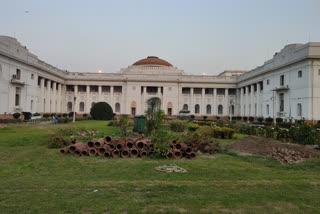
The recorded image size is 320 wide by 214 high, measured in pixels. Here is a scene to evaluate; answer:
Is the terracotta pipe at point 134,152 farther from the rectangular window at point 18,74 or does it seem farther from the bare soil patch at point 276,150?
the rectangular window at point 18,74

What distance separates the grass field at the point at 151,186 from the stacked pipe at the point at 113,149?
51 centimetres

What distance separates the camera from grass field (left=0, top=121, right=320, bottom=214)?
3.84m


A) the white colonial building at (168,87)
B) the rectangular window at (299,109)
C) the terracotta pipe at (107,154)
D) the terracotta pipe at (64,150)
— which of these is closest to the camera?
the terracotta pipe at (107,154)

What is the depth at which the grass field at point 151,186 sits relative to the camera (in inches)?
151

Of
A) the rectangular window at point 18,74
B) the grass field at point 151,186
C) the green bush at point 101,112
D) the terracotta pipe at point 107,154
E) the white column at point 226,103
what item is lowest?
the grass field at point 151,186

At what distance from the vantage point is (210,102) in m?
49.8

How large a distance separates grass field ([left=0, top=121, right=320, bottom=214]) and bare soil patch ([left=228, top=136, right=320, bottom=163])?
55cm

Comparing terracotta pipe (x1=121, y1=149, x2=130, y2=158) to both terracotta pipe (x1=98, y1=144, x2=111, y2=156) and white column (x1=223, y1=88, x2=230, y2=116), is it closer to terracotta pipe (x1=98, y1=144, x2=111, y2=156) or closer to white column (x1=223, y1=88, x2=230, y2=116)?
terracotta pipe (x1=98, y1=144, x2=111, y2=156)

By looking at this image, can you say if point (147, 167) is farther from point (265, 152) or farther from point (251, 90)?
point (251, 90)

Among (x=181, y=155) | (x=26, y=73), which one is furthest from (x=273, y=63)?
(x=26, y=73)

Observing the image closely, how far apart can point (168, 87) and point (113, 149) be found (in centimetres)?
3956

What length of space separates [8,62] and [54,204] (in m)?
31.7

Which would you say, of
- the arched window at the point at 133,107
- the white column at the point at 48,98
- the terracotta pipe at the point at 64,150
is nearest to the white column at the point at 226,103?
the arched window at the point at 133,107

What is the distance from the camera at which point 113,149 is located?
8.39 metres
